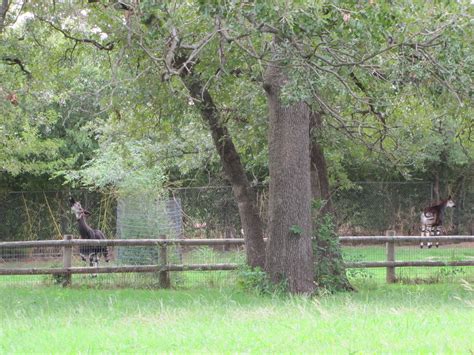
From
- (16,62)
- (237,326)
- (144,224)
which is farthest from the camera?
(144,224)

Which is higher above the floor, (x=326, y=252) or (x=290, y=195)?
(x=290, y=195)

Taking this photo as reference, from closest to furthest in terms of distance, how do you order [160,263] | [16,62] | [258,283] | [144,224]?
[258,283] < [16,62] < [160,263] < [144,224]

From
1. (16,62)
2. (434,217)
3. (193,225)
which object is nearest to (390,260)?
(193,225)

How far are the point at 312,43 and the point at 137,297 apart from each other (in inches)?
236

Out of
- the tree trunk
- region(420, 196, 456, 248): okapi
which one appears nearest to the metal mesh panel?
the tree trunk

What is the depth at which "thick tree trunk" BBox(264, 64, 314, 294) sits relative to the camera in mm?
13836

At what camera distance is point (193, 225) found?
25.7 metres

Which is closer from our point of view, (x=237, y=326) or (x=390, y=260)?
(x=237, y=326)

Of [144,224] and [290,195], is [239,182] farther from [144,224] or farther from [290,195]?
[144,224]

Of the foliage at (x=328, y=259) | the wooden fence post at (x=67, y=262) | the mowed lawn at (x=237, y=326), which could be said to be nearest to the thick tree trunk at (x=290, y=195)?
the mowed lawn at (x=237, y=326)

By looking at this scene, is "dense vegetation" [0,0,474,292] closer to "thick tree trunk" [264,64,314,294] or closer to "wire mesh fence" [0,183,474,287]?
"thick tree trunk" [264,64,314,294]

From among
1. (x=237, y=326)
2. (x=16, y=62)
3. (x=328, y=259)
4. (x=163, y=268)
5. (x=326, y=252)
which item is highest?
(x=16, y=62)

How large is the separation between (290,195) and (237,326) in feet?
17.2

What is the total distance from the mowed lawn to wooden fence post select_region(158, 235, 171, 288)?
3181mm
